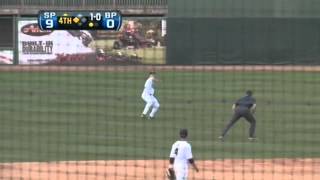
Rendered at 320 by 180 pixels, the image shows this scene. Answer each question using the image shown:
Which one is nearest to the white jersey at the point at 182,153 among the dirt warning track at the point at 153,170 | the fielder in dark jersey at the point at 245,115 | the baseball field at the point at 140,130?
the dirt warning track at the point at 153,170

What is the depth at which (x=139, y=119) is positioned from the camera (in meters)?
17.4

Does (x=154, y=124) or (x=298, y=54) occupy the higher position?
(x=298, y=54)

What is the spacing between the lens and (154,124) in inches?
655

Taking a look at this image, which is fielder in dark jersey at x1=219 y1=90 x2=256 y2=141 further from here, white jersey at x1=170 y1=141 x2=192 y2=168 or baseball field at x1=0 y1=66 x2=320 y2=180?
white jersey at x1=170 y1=141 x2=192 y2=168

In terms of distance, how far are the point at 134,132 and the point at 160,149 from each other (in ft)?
7.07

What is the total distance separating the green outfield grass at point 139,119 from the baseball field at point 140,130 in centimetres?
2

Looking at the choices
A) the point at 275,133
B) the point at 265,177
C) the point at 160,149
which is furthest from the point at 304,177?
the point at 275,133

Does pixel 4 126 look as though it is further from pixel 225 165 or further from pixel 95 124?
pixel 225 165

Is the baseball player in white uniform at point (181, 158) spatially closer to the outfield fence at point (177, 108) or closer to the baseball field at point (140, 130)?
the outfield fence at point (177, 108)

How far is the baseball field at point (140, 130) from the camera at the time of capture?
38.2ft

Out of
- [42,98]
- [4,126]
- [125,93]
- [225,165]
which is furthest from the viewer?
[125,93]

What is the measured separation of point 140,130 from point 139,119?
5.95 feet

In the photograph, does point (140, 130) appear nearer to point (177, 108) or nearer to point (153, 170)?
point (153, 170)

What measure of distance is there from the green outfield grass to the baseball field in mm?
24
